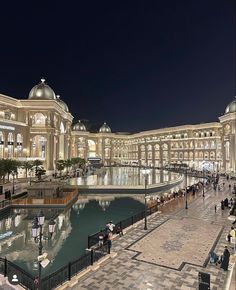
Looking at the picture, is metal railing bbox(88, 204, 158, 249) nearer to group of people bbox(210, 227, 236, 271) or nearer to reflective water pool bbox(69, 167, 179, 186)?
group of people bbox(210, 227, 236, 271)

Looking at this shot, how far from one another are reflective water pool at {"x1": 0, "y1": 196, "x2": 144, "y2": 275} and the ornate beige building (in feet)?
86.4

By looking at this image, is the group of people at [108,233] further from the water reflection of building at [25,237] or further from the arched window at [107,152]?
the arched window at [107,152]

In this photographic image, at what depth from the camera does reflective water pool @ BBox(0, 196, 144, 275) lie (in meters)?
16.5

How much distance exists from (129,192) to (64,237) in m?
23.1

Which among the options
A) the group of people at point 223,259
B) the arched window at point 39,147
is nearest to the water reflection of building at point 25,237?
the group of people at point 223,259

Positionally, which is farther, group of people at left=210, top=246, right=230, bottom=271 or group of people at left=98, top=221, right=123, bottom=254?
group of people at left=98, top=221, right=123, bottom=254

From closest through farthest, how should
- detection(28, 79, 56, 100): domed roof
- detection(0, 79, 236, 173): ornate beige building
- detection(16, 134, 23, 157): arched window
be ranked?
1. detection(16, 134, 23, 157): arched window
2. detection(0, 79, 236, 173): ornate beige building
3. detection(28, 79, 56, 100): domed roof

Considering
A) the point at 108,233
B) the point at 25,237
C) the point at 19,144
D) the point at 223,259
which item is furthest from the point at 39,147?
the point at 223,259

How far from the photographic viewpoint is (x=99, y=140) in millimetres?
136375

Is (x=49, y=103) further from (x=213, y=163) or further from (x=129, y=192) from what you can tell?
(x=213, y=163)

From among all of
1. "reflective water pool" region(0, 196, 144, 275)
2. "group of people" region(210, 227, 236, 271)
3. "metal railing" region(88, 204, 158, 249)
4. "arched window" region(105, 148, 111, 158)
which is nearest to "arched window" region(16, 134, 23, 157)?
"reflective water pool" region(0, 196, 144, 275)

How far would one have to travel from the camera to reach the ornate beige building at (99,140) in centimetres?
5719

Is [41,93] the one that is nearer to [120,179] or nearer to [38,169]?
[38,169]

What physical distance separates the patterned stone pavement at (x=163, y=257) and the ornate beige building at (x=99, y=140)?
40.7 m
